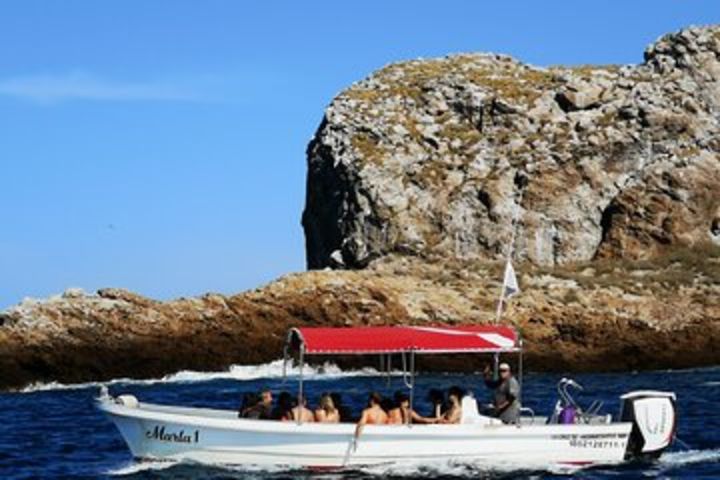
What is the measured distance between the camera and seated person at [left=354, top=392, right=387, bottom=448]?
27041mm

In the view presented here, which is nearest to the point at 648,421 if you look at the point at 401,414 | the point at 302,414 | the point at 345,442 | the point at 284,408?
the point at 401,414

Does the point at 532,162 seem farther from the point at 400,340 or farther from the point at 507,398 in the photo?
the point at 400,340

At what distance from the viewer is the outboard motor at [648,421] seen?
28.4 m

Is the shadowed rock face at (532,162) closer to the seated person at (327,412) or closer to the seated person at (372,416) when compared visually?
the seated person at (372,416)

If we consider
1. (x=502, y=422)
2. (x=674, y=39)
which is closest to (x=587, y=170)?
(x=674, y=39)

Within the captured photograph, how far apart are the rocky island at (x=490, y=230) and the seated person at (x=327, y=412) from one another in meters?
28.1

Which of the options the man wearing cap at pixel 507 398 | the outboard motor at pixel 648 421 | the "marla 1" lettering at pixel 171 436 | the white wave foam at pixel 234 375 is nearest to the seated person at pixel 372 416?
the man wearing cap at pixel 507 398

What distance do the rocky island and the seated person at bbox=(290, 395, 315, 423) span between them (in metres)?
28.0

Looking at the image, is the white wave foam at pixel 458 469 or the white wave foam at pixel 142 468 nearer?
the white wave foam at pixel 458 469

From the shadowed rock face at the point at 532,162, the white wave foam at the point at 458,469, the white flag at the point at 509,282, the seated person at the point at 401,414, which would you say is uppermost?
the shadowed rock face at the point at 532,162

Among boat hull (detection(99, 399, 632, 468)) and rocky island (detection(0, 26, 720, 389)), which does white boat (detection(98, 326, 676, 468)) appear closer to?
boat hull (detection(99, 399, 632, 468))

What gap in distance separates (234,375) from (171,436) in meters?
26.7

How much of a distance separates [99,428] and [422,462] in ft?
45.3

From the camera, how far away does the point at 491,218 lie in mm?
81375
